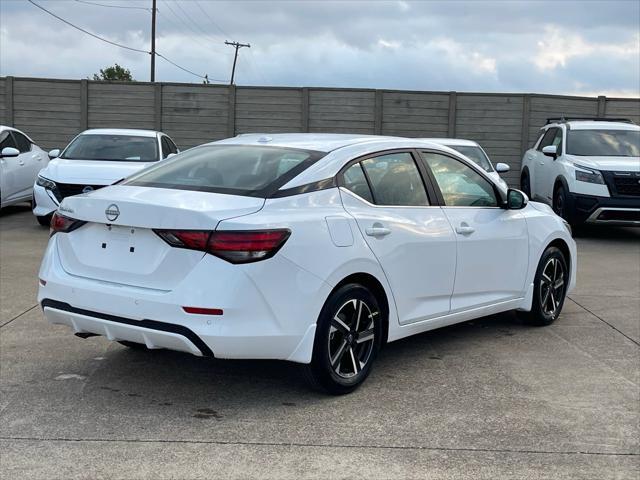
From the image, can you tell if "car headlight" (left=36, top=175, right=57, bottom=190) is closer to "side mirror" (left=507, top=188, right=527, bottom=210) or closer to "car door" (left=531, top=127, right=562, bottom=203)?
"side mirror" (left=507, top=188, right=527, bottom=210)

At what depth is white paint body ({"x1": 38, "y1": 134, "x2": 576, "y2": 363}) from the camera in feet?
13.0

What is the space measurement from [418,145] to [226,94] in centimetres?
1378

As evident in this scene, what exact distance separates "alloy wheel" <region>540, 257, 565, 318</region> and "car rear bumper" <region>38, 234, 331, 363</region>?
2.80m

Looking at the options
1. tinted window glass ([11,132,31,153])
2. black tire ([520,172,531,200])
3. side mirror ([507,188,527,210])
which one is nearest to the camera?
side mirror ([507,188,527,210])

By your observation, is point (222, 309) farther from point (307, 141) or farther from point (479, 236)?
point (479, 236)

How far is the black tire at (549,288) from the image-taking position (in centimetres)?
629

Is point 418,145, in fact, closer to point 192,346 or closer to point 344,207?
point 344,207

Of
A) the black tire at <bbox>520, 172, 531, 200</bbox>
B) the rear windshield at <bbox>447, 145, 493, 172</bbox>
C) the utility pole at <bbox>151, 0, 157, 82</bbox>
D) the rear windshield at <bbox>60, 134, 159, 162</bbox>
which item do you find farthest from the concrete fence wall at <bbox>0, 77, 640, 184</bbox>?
the utility pole at <bbox>151, 0, 157, 82</bbox>

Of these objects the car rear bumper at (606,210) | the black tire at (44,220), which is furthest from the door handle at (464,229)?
the black tire at (44,220)

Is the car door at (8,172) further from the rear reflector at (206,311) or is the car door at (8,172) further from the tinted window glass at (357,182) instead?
the rear reflector at (206,311)

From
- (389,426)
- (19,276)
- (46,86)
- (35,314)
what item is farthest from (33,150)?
(389,426)

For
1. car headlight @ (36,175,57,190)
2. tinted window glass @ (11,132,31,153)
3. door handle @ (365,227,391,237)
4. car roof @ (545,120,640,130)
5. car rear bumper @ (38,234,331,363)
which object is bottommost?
car rear bumper @ (38,234,331,363)

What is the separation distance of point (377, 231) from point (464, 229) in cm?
98

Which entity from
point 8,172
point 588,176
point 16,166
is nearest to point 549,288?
point 588,176
